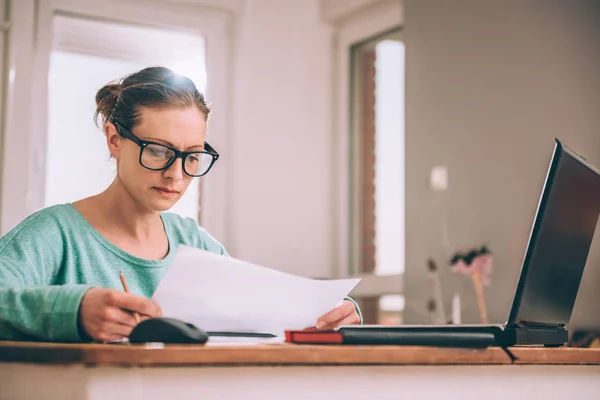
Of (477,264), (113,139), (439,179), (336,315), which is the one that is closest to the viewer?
(336,315)

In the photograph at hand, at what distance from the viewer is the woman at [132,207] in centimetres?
144

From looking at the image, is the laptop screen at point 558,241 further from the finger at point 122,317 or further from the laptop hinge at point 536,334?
the finger at point 122,317

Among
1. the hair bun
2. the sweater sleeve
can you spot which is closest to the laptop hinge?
the sweater sleeve

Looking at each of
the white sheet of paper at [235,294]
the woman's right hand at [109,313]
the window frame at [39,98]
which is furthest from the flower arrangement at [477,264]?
the woman's right hand at [109,313]

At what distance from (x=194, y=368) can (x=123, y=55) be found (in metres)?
3.32

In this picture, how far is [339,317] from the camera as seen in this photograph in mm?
1281

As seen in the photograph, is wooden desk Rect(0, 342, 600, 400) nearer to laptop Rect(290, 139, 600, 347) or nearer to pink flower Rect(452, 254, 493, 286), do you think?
laptop Rect(290, 139, 600, 347)

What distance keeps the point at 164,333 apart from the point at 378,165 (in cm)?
332

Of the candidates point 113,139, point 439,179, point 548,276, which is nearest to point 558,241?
point 548,276

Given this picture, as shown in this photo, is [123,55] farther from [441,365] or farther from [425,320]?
[441,365]

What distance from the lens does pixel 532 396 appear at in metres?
1.05

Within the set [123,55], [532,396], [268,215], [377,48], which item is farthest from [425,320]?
[532,396]

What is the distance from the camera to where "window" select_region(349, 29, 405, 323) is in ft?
13.0

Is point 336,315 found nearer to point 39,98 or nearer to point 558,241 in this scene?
point 558,241
